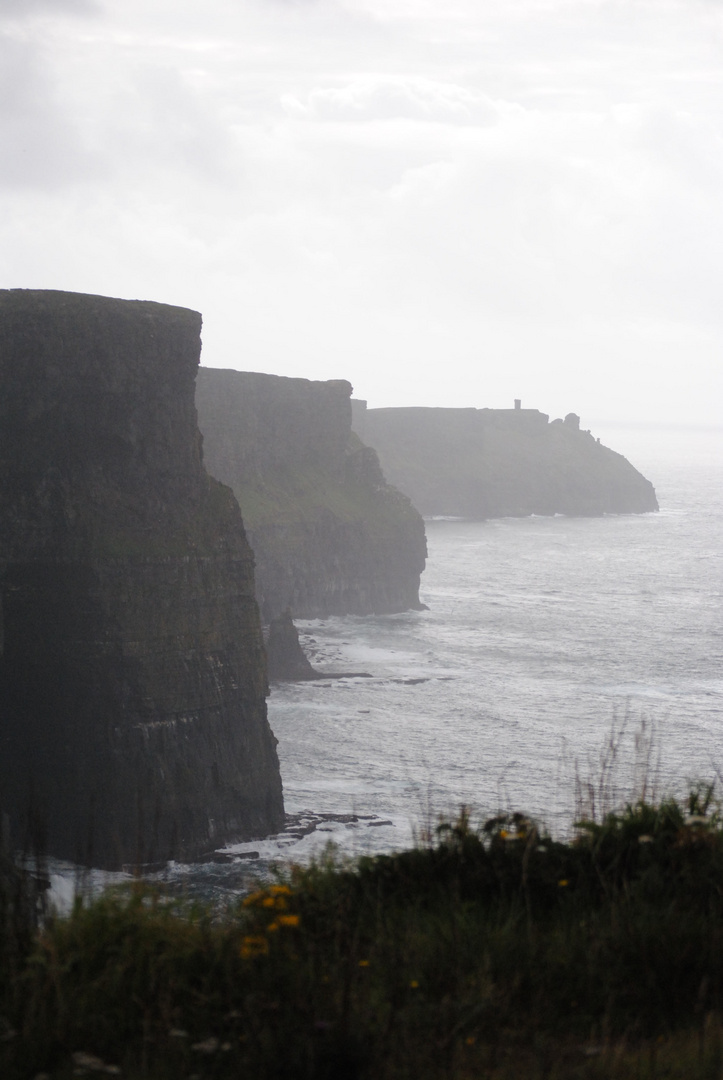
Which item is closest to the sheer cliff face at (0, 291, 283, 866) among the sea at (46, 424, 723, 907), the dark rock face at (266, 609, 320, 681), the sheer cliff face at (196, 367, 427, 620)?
the sea at (46, 424, 723, 907)

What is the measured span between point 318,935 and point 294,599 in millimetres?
94076

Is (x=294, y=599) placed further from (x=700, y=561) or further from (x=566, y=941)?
(x=566, y=941)

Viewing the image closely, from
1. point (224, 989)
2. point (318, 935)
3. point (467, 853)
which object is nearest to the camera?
point (224, 989)

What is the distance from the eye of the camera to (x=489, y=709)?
6725cm

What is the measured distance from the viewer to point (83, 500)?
42250mm

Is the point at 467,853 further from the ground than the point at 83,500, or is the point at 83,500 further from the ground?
the point at 83,500

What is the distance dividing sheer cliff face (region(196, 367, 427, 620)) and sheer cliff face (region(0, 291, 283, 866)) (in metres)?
49.7

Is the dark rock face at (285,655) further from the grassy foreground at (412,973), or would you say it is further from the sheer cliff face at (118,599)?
the grassy foreground at (412,973)

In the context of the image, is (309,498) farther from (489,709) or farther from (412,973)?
(412,973)

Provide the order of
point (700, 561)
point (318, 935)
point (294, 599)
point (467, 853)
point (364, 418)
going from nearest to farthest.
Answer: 1. point (318, 935)
2. point (467, 853)
3. point (294, 599)
4. point (700, 561)
5. point (364, 418)

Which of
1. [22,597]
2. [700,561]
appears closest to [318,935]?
[22,597]

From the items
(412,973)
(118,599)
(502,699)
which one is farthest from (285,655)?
(412,973)

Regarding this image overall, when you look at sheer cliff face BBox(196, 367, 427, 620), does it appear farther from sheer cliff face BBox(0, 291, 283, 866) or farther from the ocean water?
sheer cliff face BBox(0, 291, 283, 866)

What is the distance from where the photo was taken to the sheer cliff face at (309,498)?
3905 inches
